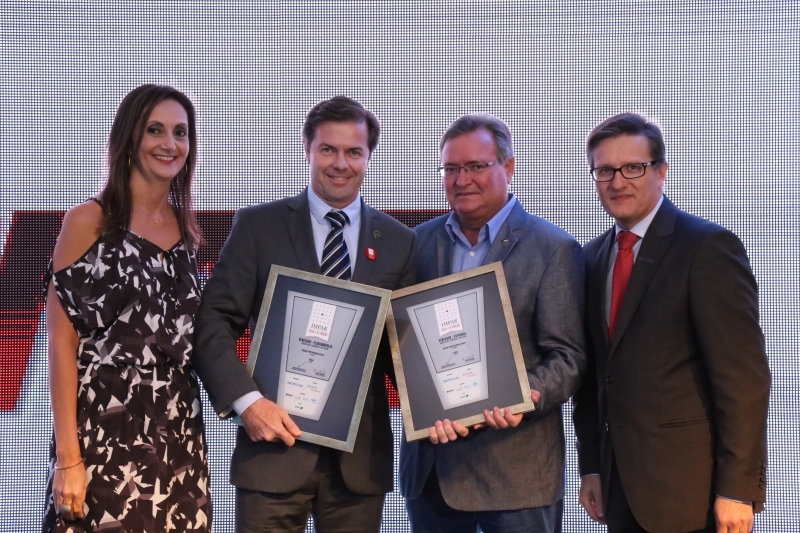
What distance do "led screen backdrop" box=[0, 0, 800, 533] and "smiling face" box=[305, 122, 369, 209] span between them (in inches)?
43.7

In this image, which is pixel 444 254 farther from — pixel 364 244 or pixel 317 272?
pixel 317 272

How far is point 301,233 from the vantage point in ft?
7.74

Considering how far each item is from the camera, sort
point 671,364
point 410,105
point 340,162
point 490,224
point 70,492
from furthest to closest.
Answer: point 410,105 < point 490,224 < point 340,162 < point 671,364 < point 70,492

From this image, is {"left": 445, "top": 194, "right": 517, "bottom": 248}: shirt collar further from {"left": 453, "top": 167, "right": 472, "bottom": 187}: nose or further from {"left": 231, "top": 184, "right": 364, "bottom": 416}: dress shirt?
{"left": 231, "top": 184, "right": 364, "bottom": 416}: dress shirt

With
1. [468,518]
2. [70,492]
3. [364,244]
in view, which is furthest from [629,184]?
[70,492]

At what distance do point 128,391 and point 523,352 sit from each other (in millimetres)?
1288

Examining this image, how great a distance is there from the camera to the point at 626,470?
7.37 ft

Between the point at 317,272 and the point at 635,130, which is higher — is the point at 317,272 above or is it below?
below

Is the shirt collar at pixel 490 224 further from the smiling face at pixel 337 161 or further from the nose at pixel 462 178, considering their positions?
the smiling face at pixel 337 161

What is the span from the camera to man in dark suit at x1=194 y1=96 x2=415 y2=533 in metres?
2.20

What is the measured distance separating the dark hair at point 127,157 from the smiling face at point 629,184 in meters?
1.44

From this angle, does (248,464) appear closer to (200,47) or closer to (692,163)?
(200,47)

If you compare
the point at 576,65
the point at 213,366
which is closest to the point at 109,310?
the point at 213,366

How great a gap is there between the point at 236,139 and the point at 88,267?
1553 mm
